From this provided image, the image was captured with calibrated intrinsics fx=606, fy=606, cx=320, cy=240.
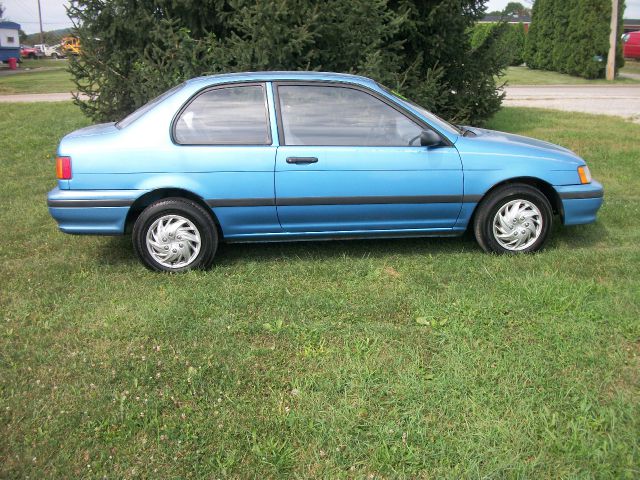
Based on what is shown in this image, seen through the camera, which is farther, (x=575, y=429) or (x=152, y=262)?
(x=152, y=262)

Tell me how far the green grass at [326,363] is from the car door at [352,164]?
0.42 meters

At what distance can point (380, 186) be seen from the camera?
475cm

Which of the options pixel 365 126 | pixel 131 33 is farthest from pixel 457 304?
pixel 131 33

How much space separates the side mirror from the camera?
4719 millimetres

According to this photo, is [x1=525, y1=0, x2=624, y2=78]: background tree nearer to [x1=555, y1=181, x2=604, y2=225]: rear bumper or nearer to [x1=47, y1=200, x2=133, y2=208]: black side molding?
[x1=555, y1=181, x2=604, y2=225]: rear bumper

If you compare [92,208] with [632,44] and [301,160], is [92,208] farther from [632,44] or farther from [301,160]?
[632,44]

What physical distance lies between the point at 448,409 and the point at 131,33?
7.87 metres

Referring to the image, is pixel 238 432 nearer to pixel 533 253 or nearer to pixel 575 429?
pixel 575 429

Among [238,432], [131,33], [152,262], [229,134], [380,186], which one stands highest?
[131,33]

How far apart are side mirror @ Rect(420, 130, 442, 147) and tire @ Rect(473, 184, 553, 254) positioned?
0.66 meters

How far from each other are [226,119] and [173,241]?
1038 mm

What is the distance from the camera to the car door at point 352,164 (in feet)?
15.4

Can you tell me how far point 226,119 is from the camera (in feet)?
15.6

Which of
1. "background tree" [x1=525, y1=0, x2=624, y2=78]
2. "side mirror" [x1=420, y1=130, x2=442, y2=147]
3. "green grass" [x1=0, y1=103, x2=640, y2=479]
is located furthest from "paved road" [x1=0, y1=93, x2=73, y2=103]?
"background tree" [x1=525, y1=0, x2=624, y2=78]
